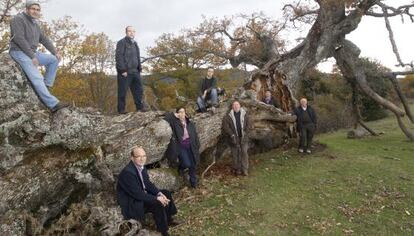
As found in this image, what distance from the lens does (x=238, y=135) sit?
471 inches

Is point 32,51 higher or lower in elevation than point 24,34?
lower

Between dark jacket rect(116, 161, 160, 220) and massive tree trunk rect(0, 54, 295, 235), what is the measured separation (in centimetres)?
25

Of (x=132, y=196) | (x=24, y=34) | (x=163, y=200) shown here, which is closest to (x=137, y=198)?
(x=132, y=196)

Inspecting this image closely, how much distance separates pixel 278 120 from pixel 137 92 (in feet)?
16.6

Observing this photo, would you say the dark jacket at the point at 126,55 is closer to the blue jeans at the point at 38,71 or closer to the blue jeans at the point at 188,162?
the blue jeans at the point at 38,71

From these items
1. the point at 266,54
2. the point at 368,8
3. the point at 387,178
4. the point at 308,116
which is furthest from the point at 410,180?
the point at 266,54

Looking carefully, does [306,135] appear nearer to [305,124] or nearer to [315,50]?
[305,124]

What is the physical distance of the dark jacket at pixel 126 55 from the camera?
11062mm

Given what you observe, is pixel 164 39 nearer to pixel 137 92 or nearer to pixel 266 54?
pixel 266 54

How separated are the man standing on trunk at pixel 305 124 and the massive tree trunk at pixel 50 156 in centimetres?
575

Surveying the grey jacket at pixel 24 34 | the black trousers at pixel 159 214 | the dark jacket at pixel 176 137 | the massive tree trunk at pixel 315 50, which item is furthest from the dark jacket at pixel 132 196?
the massive tree trunk at pixel 315 50

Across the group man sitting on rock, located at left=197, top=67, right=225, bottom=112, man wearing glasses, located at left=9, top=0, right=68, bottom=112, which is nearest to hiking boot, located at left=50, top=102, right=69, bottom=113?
man wearing glasses, located at left=9, top=0, right=68, bottom=112

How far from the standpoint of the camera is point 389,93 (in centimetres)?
3278

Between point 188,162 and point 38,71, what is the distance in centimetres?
426
